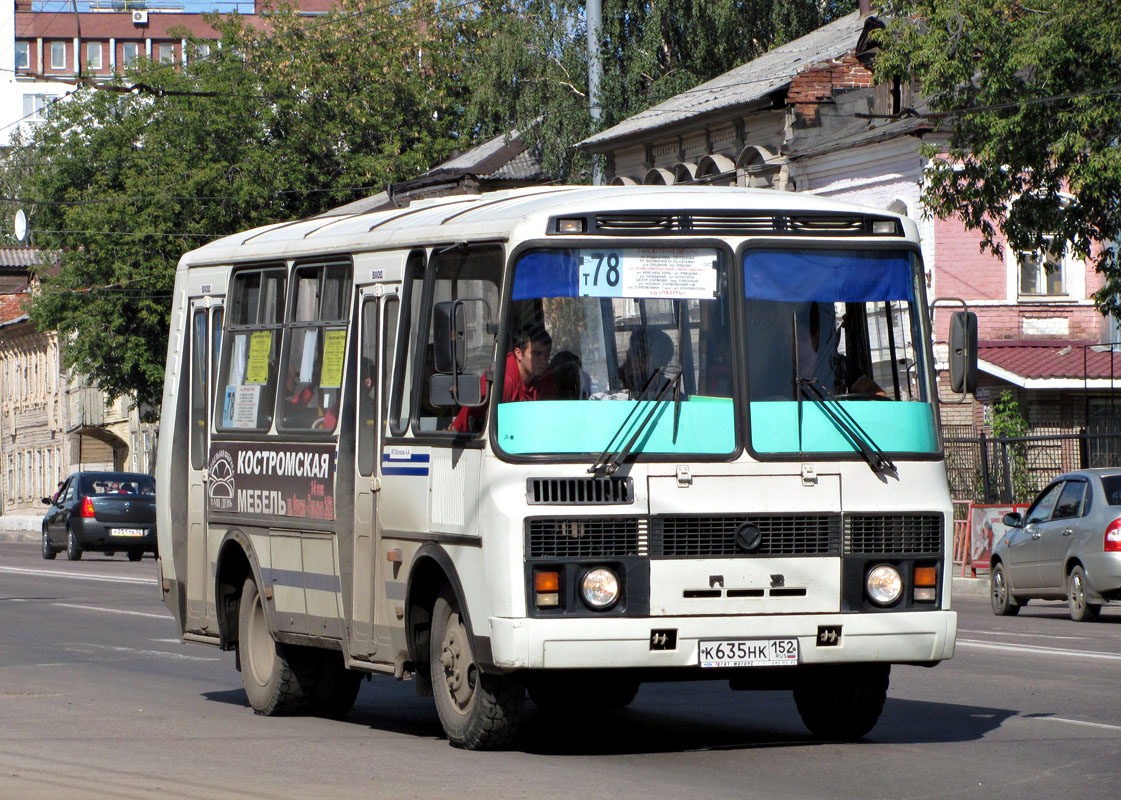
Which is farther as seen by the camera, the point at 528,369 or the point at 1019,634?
the point at 1019,634

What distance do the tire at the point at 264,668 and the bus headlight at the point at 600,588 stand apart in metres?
3.06

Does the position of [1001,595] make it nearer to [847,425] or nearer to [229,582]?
[229,582]

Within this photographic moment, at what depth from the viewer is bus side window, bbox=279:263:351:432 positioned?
11.2m

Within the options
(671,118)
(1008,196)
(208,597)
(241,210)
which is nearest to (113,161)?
(241,210)

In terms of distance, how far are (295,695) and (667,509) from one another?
11.0 feet

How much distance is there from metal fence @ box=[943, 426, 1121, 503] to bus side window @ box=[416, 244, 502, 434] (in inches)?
797

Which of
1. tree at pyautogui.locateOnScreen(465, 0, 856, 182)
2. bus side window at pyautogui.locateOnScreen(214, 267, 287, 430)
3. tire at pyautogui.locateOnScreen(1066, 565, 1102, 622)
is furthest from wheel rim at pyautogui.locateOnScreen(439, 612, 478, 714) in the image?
tree at pyautogui.locateOnScreen(465, 0, 856, 182)

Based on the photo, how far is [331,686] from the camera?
12.0 meters

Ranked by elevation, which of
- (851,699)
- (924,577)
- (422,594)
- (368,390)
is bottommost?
(851,699)

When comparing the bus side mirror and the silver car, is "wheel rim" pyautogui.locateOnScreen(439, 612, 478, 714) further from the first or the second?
the silver car

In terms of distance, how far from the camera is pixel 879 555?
9688 mm

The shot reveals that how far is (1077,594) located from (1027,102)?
266 inches

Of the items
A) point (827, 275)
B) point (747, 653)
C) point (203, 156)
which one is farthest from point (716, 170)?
point (747, 653)

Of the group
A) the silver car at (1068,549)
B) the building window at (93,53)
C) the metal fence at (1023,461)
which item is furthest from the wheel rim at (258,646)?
the building window at (93,53)
